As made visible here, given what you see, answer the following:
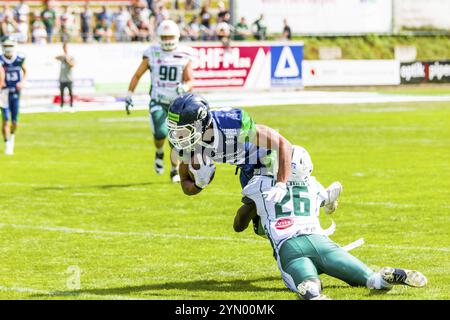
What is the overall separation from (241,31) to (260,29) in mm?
1564

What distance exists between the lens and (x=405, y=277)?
803 centimetres

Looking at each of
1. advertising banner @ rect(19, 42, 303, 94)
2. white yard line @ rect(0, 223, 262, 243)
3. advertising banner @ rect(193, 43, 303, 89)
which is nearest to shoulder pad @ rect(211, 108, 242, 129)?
white yard line @ rect(0, 223, 262, 243)

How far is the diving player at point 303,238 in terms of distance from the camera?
8117 millimetres

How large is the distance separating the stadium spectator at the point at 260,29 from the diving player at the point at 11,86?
26.1 meters

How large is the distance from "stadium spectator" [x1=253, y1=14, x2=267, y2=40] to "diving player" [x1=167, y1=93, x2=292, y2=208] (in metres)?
39.3

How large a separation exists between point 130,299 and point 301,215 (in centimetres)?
149

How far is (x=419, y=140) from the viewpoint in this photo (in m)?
23.2

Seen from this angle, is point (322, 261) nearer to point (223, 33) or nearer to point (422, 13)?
point (223, 33)

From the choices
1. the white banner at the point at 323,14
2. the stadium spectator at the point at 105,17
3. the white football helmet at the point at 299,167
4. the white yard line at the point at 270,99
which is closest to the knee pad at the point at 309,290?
the white football helmet at the point at 299,167

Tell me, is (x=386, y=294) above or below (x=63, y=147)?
above
